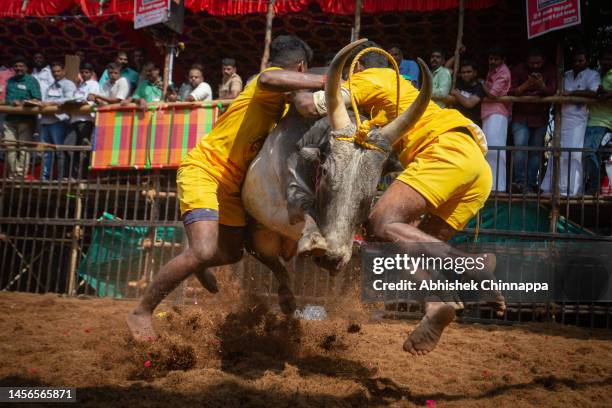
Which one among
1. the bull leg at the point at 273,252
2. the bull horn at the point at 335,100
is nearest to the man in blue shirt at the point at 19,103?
the bull leg at the point at 273,252

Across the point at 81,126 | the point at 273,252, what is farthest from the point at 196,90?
the point at 273,252

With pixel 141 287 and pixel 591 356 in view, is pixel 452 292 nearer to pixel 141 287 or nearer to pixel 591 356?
pixel 591 356

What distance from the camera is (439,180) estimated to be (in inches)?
162

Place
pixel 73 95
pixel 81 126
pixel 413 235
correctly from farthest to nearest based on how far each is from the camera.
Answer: pixel 73 95, pixel 81 126, pixel 413 235

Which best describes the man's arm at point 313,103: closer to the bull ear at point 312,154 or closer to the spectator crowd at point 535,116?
the bull ear at point 312,154

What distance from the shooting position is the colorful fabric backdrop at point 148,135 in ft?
30.8

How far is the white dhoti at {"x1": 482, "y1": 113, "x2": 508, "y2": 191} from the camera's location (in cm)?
829

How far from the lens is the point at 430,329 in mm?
3779

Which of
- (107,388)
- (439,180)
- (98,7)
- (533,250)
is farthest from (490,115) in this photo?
(98,7)

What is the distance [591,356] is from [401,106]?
296 centimetres

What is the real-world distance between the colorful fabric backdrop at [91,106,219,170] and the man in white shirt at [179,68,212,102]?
473mm

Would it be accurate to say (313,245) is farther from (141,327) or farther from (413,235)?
(141,327)

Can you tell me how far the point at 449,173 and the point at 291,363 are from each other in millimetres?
1850

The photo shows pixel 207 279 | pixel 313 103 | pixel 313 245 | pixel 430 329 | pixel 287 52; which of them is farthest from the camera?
pixel 207 279
